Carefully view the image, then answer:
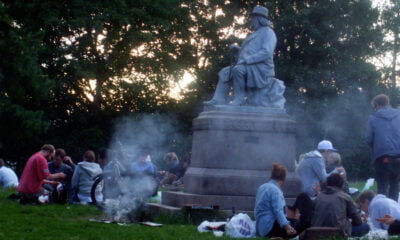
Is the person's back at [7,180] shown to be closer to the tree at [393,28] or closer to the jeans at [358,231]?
the jeans at [358,231]

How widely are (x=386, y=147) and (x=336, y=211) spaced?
270cm

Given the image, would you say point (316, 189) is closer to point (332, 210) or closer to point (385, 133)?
point (385, 133)

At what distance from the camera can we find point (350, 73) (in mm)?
30609

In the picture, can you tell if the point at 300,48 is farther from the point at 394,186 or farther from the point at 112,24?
the point at 394,186

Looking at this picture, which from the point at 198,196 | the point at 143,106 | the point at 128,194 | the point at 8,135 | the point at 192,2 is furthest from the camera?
the point at 192,2

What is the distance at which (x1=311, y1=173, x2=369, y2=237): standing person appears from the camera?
28.2 ft

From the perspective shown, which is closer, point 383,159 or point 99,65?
point 383,159

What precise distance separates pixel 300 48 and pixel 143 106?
25.8 feet

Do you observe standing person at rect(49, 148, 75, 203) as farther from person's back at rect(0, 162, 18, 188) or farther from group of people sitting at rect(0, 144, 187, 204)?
person's back at rect(0, 162, 18, 188)

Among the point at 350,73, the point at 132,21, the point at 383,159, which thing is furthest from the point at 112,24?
the point at 383,159

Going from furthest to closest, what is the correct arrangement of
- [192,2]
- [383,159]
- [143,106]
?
[192,2], [143,106], [383,159]

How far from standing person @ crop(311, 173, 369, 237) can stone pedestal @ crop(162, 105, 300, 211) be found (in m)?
2.95

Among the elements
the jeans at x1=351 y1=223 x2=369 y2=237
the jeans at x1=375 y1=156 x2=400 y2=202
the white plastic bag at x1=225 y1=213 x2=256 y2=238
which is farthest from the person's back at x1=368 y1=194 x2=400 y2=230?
the white plastic bag at x1=225 y1=213 x2=256 y2=238

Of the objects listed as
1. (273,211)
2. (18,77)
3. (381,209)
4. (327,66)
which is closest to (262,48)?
(381,209)
